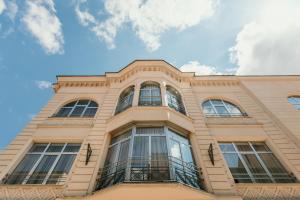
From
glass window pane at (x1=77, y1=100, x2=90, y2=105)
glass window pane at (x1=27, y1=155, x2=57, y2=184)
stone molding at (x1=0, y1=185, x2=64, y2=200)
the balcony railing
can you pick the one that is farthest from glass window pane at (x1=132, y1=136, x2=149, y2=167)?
glass window pane at (x1=77, y1=100, x2=90, y2=105)

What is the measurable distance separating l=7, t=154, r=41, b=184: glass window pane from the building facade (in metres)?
0.03

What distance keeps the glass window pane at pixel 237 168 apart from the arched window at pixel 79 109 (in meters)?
6.74

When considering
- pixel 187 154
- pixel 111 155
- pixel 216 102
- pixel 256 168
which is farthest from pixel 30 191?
pixel 216 102

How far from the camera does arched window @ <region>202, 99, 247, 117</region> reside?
446 inches

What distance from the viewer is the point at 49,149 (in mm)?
8984

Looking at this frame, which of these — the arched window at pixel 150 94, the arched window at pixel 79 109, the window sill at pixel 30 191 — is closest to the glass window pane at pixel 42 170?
the window sill at pixel 30 191

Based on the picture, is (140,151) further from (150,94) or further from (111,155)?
(150,94)

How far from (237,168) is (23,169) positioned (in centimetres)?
790

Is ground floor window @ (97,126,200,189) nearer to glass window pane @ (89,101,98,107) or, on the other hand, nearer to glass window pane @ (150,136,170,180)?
glass window pane @ (150,136,170,180)

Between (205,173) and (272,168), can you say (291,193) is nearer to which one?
(272,168)

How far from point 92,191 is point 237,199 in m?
4.27

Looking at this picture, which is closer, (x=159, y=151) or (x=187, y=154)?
(x=159, y=151)

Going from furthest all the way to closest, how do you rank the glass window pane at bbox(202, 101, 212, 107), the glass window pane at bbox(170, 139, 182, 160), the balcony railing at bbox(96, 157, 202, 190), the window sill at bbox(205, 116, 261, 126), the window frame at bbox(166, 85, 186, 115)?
the glass window pane at bbox(202, 101, 212, 107) → the window frame at bbox(166, 85, 186, 115) → the window sill at bbox(205, 116, 261, 126) → the glass window pane at bbox(170, 139, 182, 160) → the balcony railing at bbox(96, 157, 202, 190)

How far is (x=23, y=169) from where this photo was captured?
7.98 meters
